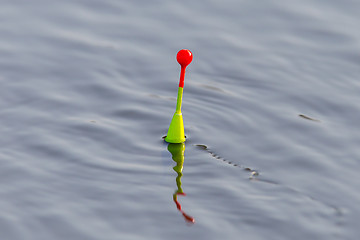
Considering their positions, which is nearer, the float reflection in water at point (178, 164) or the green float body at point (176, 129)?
the float reflection in water at point (178, 164)

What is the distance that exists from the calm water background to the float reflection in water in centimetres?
4

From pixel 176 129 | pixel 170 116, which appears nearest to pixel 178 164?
pixel 176 129

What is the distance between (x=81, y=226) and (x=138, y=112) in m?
2.12

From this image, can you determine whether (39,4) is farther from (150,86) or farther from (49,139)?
(49,139)

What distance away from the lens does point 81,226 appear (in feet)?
21.4

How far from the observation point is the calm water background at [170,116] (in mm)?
6758

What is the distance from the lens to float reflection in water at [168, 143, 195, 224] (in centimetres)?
682

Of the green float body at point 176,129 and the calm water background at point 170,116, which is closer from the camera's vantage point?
the calm water background at point 170,116

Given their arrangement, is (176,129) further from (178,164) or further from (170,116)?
(170,116)

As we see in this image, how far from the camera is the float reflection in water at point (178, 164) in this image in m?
6.82

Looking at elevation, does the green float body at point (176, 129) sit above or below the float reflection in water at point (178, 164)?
above

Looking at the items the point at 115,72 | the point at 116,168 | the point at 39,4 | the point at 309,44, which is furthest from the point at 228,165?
the point at 39,4

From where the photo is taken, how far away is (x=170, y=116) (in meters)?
8.40

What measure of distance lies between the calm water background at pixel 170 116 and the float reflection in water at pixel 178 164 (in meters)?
0.04
